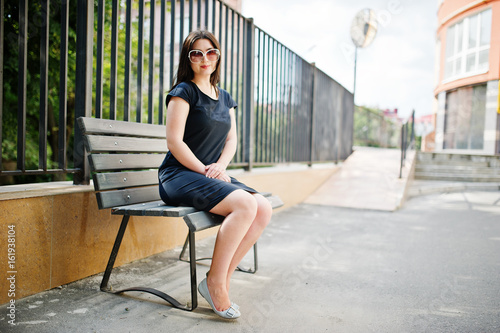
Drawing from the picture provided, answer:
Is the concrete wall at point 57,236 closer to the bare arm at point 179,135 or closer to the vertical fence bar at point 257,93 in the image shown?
the bare arm at point 179,135

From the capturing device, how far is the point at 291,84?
640 cm

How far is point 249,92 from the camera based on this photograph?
485 centimetres

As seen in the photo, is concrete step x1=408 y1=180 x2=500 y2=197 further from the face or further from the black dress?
the face

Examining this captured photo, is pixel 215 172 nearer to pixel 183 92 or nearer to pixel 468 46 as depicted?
pixel 183 92

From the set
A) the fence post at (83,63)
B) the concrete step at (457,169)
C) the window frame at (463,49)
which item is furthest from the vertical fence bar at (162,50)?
the window frame at (463,49)

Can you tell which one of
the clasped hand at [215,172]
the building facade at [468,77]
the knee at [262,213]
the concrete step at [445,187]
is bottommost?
the concrete step at [445,187]

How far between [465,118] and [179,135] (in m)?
16.2

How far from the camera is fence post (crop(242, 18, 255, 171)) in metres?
4.82

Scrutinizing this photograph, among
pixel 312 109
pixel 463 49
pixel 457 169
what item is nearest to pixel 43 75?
pixel 312 109

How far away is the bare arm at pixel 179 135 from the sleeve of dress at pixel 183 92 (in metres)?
0.02

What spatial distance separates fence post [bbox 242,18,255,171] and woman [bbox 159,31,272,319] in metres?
2.21

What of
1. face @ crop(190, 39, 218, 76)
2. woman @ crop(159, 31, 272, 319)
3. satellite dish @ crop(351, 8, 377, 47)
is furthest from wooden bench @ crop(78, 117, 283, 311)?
satellite dish @ crop(351, 8, 377, 47)

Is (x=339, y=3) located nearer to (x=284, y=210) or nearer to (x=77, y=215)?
(x=284, y=210)

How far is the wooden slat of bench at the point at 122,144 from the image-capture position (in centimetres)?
226
